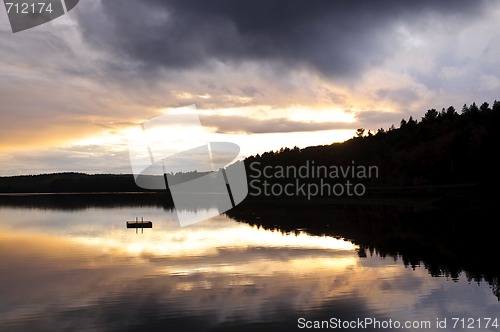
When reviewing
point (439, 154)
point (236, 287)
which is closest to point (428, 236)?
point (236, 287)

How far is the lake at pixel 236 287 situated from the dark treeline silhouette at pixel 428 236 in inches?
17.5

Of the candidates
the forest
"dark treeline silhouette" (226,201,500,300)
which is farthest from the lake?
the forest

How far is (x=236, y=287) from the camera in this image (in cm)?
2784

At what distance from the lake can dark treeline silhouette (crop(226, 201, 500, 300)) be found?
45 centimetres

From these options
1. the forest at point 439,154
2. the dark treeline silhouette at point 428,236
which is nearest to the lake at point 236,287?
the dark treeline silhouette at point 428,236

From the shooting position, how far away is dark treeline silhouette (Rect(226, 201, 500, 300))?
34875 mm

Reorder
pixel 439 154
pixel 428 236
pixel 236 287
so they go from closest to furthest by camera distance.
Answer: pixel 236 287
pixel 428 236
pixel 439 154

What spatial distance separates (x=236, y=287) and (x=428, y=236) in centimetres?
3214

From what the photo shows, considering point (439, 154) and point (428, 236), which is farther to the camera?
point (439, 154)

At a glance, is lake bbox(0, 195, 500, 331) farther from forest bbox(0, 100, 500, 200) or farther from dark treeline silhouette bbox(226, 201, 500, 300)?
forest bbox(0, 100, 500, 200)

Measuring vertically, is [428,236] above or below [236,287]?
below

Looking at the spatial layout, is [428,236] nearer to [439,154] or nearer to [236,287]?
[236,287]

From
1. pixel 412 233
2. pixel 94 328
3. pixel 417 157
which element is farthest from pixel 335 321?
pixel 417 157

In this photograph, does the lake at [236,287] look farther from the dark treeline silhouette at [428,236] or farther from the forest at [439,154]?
the forest at [439,154]
